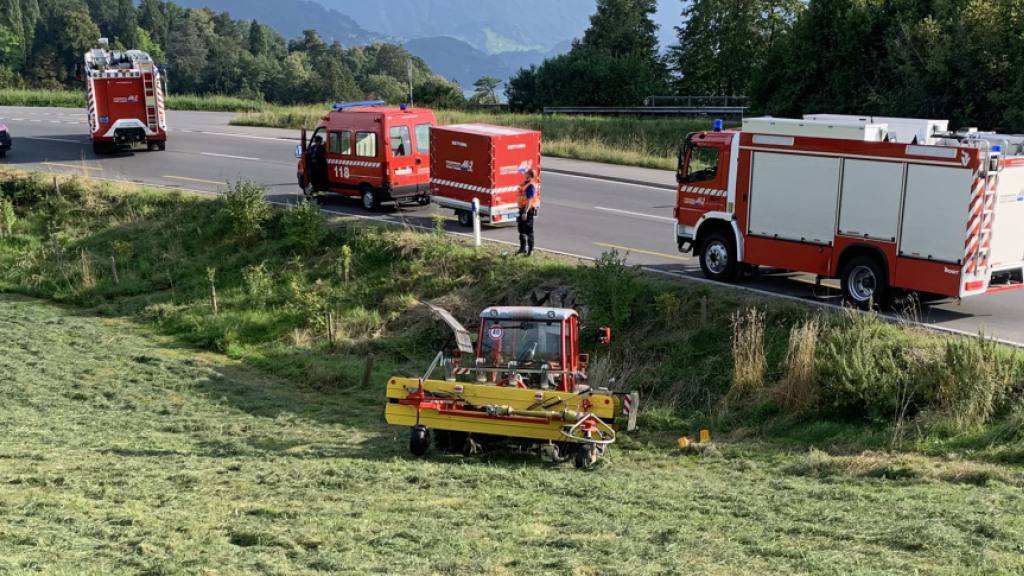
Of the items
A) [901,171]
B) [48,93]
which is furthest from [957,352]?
[48,93]

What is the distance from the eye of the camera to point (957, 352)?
47.9 feet

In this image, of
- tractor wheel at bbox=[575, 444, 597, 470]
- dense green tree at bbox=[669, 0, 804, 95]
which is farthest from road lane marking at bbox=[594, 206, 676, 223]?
dense green tree at bbox=[669, 0, 804, 95]

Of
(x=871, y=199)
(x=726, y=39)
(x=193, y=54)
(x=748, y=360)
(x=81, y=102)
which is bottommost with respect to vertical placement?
(x=748, y=360)

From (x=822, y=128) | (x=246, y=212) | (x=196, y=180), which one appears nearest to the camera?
(x=822, y=128)

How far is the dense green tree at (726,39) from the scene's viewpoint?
58750 mm

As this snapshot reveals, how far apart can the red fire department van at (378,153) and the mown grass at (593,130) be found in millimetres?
10715

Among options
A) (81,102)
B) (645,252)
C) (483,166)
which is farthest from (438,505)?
(81,102)

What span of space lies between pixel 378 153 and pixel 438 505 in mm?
16840

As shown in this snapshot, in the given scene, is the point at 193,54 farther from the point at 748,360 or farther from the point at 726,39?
the point at 748,360

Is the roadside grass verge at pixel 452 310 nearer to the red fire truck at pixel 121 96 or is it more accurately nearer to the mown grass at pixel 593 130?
the red fire truck at pixel 121 96

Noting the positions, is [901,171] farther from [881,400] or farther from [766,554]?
[766,554]

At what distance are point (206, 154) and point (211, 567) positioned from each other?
98.7 feet

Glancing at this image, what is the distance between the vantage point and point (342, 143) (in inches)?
1094

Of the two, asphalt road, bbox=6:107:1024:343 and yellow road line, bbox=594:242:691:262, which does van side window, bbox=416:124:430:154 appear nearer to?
asphalt road, bbox=6:107:1024:343
